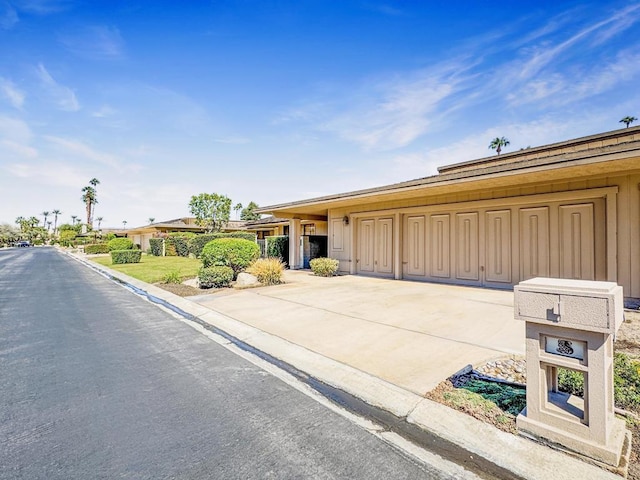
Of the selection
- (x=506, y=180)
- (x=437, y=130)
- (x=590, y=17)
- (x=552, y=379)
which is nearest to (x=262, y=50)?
(x=437, y=130)

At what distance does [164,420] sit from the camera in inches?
109

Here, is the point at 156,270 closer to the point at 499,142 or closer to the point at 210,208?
the point at 210,208

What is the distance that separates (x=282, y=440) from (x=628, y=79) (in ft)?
49.7

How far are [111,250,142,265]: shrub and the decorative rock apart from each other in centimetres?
1509

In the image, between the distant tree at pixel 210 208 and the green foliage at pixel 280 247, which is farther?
the distant tree at pixel 210 208

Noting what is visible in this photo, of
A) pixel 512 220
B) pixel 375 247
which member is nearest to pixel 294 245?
pixel 375 247

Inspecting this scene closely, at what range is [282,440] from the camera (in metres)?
2.47

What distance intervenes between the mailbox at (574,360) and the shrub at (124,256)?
24.5m

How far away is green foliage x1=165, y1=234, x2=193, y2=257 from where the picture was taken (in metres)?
27.4

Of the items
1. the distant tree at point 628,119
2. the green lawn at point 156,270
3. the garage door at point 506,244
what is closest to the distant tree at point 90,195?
the green lawn at point 156,270

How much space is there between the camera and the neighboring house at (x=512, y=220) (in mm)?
7336

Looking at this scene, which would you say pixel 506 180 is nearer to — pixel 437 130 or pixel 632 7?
pixel 632 7

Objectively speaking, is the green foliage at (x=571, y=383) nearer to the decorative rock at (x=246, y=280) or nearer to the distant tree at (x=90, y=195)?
the decorative rock at (x=246, y=280)

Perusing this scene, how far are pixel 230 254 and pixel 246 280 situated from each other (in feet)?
4.18
